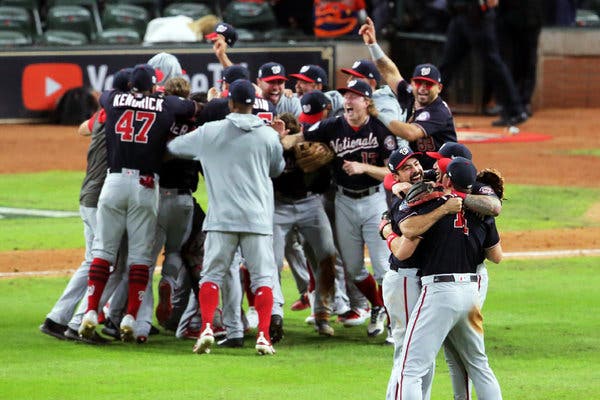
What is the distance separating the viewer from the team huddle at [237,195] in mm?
8859

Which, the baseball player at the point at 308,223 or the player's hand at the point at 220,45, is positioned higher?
the player's hand at the point at 220,45

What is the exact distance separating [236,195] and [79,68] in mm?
11993

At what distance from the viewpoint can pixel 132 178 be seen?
361 inches

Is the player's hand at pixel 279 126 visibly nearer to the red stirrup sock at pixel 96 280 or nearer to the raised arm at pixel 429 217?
the red stirrup sock at pixel 96 280

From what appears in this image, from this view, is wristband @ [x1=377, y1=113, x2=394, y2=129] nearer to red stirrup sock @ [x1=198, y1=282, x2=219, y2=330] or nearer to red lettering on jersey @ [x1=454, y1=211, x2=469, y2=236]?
red stirrup sock @ [x1=198, y1=282, x2=219, y2=330]

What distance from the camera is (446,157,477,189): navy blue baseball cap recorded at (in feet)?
21.9

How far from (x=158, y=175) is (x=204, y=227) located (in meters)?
0.59

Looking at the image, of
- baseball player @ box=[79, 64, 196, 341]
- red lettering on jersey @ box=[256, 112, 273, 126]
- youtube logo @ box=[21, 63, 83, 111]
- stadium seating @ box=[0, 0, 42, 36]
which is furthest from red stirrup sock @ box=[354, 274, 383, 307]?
stadium seating @ box=[0, 0, 42, 36]

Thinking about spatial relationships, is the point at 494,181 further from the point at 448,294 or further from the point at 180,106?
the point at 180,106

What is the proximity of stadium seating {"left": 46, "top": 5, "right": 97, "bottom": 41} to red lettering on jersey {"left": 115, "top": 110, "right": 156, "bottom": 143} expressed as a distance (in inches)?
502

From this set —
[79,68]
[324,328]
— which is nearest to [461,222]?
[324,328]

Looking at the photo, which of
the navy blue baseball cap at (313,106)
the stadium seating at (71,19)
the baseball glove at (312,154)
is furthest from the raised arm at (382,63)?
the stadium seating at (71,19)

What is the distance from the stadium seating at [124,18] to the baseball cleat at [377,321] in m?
13.1

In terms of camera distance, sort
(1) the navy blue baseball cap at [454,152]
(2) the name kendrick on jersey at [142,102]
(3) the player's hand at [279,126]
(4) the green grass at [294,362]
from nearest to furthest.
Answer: (1) the navy blue baseball cap at [454,152]
(4) the green grass at [294,362]
(2) the name kendrick on jersey at [142,102]
(3) the player's hand at [279,126]
